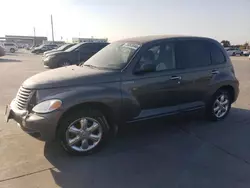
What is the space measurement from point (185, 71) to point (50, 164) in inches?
112

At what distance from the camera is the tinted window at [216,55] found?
561 cm

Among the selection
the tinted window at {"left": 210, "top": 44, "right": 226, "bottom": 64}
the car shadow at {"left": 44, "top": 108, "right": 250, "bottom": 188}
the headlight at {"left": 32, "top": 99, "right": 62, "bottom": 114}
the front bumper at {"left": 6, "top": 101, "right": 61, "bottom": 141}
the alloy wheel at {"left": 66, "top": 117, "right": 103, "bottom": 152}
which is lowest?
the car shadow at {"left": 44, "top": 108, "right": 250, "bottom": 188}

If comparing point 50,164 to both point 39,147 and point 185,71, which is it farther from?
point 185,71

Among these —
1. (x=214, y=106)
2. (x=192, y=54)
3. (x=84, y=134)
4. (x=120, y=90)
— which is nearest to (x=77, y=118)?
(x=84, y=134)

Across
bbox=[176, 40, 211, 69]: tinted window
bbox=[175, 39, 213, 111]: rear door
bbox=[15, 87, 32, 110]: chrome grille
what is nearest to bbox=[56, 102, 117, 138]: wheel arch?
bbox=[15, 87, 32, 110]: chrome grille

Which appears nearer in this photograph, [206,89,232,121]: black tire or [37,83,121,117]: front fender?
[37,83,121,117]: front fender

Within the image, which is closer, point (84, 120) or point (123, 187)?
point (123, 187)

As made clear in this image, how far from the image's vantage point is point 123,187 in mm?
3285

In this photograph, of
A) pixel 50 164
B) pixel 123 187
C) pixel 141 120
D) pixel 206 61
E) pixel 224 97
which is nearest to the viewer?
pixel 123 187

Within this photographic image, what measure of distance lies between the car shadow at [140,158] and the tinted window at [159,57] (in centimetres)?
95

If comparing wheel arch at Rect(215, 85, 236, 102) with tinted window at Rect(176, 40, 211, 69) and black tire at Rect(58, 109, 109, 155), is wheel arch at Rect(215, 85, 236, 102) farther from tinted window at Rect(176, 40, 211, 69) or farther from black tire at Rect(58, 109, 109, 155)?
black tire at Rect(58, 109, 109, 155)

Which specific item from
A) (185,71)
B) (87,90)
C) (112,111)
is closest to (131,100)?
(112,111)

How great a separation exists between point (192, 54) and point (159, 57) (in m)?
0.85

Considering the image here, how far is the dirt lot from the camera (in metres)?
3.43
